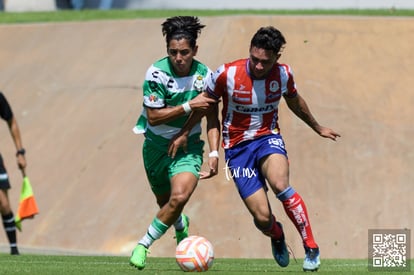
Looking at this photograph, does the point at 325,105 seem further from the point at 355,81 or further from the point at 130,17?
the point at 130,17

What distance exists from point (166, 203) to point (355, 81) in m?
9.26

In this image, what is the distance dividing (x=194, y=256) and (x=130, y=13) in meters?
18.6

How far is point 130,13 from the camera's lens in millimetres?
29141

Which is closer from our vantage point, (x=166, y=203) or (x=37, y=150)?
(x=166, y=203)

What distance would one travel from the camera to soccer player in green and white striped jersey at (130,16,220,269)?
1184cm

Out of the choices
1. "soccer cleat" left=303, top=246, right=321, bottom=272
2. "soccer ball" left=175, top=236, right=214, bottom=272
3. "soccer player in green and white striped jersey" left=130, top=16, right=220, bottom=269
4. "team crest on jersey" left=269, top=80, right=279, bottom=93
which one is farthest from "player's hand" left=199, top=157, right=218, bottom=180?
"soccer cleat" left=303, top=246, right=321, bottom=272

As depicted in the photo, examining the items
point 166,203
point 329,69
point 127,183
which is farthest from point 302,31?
point 166,203

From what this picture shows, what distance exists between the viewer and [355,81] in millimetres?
21281

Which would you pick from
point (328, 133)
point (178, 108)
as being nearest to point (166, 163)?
point (178, 108)

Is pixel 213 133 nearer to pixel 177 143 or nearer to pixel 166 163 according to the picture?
pixel 177 143

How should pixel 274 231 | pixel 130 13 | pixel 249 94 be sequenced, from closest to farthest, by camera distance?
pixel 249 94, pixel 274 231, pixel 130 13

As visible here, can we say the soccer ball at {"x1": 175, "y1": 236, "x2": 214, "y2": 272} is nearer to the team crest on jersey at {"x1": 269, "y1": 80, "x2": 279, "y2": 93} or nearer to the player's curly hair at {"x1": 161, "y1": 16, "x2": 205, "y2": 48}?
the team crest on jersey at {"x1": 269, "y1": 80, "x2": 279, "y2": 93}

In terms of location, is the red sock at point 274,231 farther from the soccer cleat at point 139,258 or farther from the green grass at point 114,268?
the soccer cleat at point 139,258

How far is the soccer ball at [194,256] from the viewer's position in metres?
11.1
